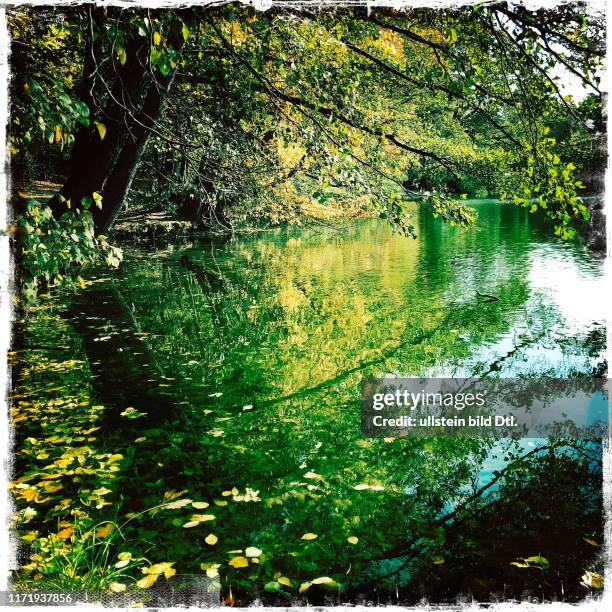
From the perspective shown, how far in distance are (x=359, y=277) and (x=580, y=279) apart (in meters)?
5.06

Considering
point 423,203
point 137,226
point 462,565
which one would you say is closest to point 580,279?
point 423,203

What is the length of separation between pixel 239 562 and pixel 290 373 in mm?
3284

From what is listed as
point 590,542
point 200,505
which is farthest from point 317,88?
point 590,542

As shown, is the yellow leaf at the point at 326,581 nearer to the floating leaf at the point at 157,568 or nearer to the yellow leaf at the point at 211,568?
the yellow leaf at the point at 211,568

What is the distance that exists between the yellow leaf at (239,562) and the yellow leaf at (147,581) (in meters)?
0.42

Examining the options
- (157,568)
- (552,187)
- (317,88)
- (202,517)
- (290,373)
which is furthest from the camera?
(290,373)

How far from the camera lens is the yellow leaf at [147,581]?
2.71 m

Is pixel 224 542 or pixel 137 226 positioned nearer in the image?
pixel 224 542

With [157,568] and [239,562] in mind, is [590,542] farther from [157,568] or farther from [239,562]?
[157,568]

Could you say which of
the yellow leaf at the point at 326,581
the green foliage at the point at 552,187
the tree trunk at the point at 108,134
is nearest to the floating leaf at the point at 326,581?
the yellow leaf at the point at 326,581

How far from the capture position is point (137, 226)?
17062 mm

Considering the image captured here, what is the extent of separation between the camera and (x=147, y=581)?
9.00 ft

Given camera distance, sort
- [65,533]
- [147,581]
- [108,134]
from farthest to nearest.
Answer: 1. [108,134]
2. [65,533]
3. [147,581]

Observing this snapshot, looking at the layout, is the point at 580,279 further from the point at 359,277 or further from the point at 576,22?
the point at 576,22
